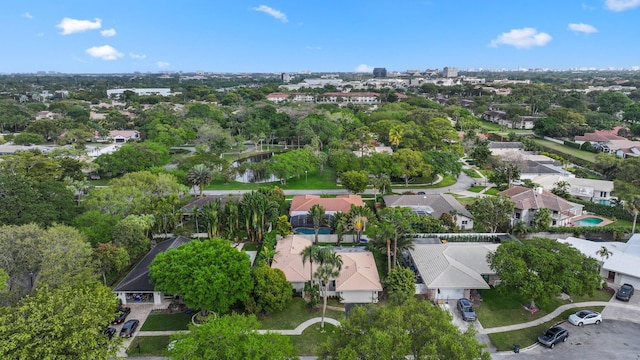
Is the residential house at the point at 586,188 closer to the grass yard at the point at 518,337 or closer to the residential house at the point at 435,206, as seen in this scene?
the residential house at the point at 435,206

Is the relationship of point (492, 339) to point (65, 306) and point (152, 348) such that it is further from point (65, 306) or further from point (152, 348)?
point (65, 306)


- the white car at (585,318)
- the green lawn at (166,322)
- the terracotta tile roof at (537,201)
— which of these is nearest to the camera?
the white car at (585,318)

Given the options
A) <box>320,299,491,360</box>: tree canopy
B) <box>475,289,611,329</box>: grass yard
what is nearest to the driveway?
<box>475,289,611,329</box>: grass yard

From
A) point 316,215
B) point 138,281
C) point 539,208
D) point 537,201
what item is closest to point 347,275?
point 316,215

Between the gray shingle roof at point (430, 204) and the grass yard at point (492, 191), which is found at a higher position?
the gray shingle roof at point (430, 204)

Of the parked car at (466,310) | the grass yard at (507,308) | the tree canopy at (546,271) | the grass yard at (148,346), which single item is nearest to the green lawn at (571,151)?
the grass yard at (507,308)

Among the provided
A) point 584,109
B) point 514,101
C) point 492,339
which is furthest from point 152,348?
point 514,101

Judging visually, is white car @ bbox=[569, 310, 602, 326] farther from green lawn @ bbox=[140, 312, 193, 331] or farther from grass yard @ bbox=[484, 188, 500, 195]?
grass yard @ bbox=[484, 188, 500, 195]
